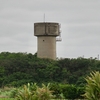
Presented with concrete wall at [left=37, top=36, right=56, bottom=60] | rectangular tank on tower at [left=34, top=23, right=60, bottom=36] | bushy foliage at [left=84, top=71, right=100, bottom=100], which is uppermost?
rectangular tank on tower at [left=34, top=23, right=60, bottom=36]

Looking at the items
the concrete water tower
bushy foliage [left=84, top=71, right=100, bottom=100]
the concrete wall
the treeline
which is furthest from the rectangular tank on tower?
bushy foliage [left=84, top=71, right=100, bottom=100]

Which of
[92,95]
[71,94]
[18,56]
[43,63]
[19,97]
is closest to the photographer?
[19,97]

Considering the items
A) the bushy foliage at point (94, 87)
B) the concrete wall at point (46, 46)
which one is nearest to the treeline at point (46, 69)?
the concrete wall at point (46, 46)

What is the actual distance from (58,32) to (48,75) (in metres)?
9.00

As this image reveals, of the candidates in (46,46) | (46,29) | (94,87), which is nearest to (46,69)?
(46,46)

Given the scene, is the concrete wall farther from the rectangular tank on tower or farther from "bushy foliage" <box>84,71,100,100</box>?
"bushy foliage" <box>84,71,100,100</box>

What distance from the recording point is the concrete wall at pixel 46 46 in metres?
62.7

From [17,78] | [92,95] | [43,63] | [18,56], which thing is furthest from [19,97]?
[18,56]

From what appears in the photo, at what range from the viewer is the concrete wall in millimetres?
62719

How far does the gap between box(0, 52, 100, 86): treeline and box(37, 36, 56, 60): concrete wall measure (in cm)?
307

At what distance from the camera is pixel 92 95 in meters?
19.1

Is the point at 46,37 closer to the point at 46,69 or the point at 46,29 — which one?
the point at 46,29

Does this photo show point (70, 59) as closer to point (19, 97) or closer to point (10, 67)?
point (10, 67)

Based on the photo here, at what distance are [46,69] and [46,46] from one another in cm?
698
